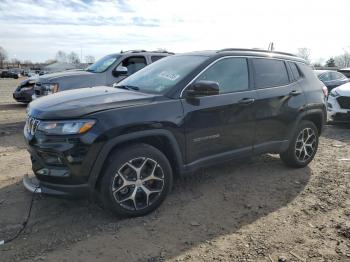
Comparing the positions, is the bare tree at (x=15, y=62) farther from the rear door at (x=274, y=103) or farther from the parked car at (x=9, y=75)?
the rear door at (x=274, y=103)

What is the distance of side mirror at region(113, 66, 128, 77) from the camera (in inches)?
352

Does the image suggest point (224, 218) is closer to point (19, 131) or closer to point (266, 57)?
point (266, 57)

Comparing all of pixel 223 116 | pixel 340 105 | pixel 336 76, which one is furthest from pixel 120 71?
pixel 336 76

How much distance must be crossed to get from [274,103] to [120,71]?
15.9 feet

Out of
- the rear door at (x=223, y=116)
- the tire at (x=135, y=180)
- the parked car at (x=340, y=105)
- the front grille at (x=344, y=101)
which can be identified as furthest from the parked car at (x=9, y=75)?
the tire at (x=135, y=180)

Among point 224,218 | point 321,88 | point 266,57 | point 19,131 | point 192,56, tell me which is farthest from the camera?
point 19,131

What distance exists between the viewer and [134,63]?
31.6ft

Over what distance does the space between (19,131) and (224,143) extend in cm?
574

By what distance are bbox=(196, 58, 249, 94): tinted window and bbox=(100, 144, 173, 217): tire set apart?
1172 mm

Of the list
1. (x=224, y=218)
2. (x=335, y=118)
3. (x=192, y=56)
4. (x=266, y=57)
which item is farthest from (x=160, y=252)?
(x=335, y=118)

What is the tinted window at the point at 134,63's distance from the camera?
9.54 m

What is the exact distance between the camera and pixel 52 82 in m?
8.58

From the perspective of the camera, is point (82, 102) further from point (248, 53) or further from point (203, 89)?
point (248, 53)

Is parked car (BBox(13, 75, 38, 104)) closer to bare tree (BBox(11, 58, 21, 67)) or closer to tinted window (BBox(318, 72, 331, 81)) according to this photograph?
tinted window (BBox(318, 72, 331, 81))
